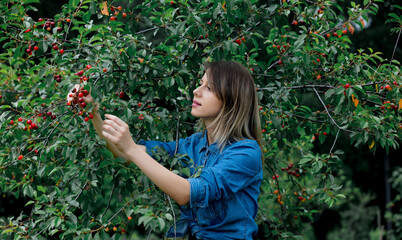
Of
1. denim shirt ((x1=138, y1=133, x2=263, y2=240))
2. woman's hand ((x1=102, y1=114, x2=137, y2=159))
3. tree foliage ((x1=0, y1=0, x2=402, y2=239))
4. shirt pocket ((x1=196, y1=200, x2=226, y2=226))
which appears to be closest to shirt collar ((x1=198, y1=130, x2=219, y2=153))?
denim shirt ((x1=138, y1=133, x2=263, y2=240))

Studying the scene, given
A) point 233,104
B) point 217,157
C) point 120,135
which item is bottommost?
point 217,157

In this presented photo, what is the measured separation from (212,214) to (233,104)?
51 cm

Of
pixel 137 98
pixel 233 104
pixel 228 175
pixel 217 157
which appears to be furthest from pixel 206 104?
pixel 137 98

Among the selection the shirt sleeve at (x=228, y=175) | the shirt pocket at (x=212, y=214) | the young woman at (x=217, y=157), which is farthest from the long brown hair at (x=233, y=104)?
the shirt pocket at (x=212, y=214)

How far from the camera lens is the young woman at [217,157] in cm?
175

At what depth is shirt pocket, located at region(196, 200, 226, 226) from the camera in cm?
196

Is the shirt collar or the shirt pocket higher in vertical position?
the shirt collar

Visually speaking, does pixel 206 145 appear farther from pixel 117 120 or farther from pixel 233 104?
pixel 117 120

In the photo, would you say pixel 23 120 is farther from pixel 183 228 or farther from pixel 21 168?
pixel 183 228

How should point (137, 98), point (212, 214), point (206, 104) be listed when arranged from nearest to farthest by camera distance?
point (212, 214), point (206, 104), point (137, 98)

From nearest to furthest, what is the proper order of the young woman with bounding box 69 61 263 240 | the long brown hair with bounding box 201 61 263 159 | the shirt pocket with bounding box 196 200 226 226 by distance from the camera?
the young woman with bounding box 69 61 263 240 < the shirt pocket with bounding box 196 200 226 226 < the long brown hair with bounding box 201 61 263 159

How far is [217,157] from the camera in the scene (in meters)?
2.06

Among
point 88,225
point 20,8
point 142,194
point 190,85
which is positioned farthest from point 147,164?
point 20,8

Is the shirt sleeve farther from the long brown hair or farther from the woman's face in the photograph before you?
the woman's face
